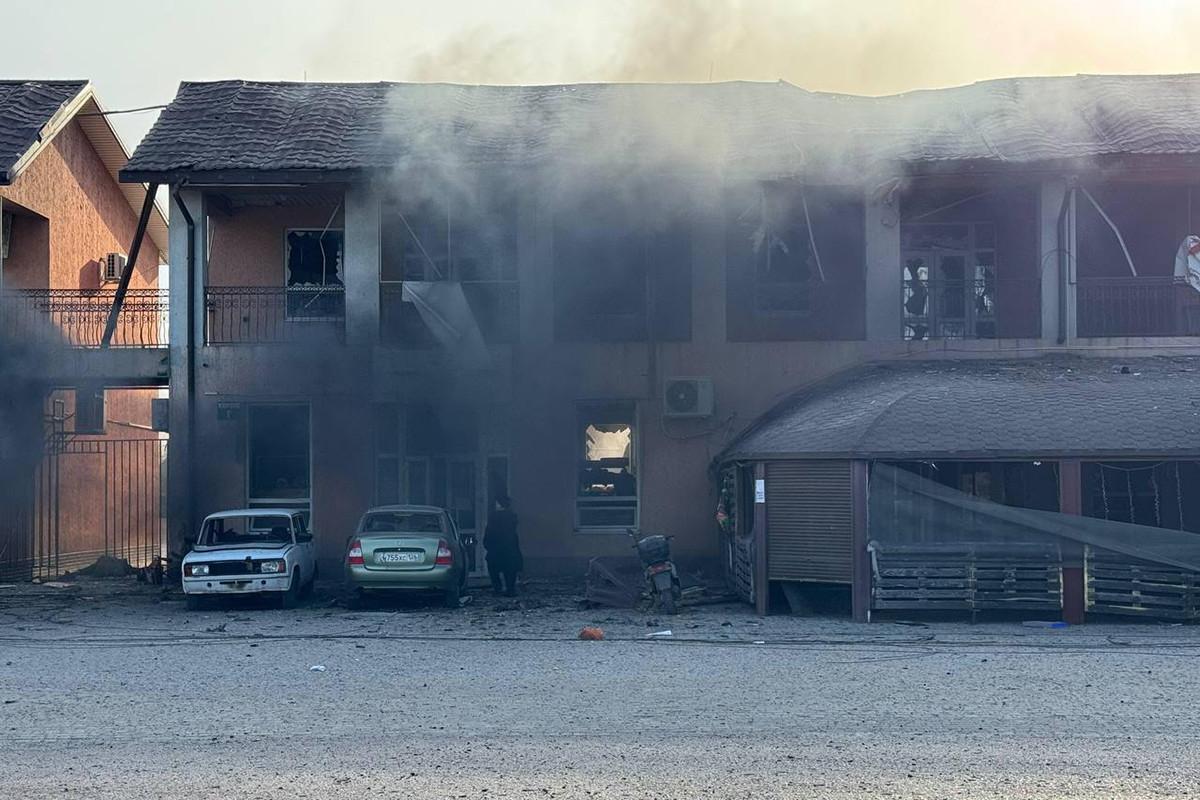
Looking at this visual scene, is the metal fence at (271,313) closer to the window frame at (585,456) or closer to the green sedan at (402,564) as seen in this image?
the window frame at (585,456)

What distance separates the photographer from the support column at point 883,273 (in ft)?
72.0

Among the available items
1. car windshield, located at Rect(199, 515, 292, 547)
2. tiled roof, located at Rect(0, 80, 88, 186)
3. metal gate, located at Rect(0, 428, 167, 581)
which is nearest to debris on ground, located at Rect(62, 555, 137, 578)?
metal gate, located at Rect(0, 428, 167, 581)

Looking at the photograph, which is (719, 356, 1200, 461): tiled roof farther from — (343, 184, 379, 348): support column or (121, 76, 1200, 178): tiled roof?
(343, 184, 379, 348): support column

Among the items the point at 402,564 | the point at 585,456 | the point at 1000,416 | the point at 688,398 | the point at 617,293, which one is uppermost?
the point at 617,293

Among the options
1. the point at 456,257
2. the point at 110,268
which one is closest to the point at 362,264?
the point at 456,257

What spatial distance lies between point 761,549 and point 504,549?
13.8 ft

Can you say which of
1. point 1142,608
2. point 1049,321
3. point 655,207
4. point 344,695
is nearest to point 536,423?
point 655,207

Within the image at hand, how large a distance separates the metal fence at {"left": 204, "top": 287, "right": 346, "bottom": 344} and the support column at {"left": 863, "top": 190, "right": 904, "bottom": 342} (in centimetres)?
856

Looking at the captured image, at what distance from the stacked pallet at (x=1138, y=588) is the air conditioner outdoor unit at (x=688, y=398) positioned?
6.86 meters

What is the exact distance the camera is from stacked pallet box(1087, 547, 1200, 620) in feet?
53.4

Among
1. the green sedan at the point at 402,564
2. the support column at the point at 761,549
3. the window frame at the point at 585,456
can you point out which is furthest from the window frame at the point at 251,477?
the support column at the point at 761,549

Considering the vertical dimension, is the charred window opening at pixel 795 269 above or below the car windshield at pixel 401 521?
above

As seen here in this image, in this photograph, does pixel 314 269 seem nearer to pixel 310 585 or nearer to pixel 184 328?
pixel 184 328

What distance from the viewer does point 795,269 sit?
2236cm
